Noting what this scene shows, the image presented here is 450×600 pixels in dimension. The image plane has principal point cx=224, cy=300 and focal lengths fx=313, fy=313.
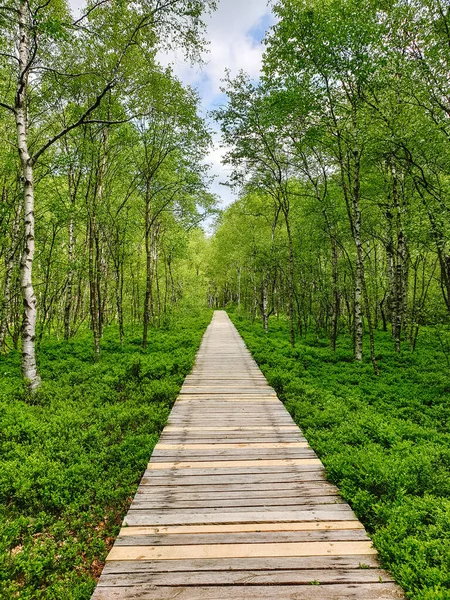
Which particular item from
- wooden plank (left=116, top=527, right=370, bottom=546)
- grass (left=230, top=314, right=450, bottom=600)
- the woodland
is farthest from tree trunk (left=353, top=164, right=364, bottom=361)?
wooden plank (left=116, top=527, right=370, bottom=546)

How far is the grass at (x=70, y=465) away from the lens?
3.17 meters

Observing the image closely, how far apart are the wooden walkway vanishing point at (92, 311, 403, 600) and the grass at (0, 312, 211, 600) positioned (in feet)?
1.52

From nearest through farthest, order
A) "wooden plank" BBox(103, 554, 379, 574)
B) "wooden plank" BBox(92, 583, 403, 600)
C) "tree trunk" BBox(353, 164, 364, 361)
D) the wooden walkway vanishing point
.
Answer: "wooden plank" BBox(92, 583, 403, 600)
the wooden walkway vanishing point
"wooden plank" BBox(103, 554, 379, 574)
"tree trunk" BBox(353, 164, 364, 361)

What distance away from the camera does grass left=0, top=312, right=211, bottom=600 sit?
317cm

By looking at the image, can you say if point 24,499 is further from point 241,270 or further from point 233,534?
point 241,270

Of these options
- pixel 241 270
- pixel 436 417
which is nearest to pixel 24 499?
pixel 436 417

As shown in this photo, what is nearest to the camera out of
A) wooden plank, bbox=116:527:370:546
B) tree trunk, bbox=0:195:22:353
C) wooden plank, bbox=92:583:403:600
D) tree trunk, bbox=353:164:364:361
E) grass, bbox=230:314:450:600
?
wooden plank, bbox=92:583:403:600

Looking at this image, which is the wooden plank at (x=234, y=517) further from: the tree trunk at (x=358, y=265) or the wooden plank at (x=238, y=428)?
the tree trunk at (x=358, y=265)

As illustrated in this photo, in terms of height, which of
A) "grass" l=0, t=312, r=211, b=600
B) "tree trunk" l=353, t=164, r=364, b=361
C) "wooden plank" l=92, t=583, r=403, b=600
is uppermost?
"tree trunk" l=353, t=164, r=364, b=361

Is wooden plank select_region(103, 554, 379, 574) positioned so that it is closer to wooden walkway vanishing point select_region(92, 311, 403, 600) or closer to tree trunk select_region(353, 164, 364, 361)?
wooden walkway vanishing point select_region(92, 311, 403, 600)

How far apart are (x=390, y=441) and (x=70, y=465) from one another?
218 inches

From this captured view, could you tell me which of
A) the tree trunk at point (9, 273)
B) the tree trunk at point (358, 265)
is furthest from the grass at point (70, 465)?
the tree trunk at point (358, 265)

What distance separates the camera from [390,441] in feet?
18.9

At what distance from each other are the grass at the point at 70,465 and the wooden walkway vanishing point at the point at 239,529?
1.52 ft
